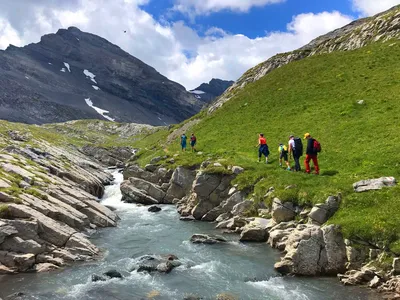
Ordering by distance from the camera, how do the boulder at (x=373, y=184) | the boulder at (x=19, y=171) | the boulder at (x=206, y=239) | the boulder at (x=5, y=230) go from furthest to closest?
the boulder at (x=19, y=171) → the boulder at (x=206, y=239) → the boulder at (x=373, y=184) → the boulder at (x=5, y=230)

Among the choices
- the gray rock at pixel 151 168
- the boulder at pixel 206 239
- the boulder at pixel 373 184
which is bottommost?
the boulder at pixel 206 239

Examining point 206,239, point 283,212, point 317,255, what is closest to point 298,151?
point 283,212

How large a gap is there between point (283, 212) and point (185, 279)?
10387mm

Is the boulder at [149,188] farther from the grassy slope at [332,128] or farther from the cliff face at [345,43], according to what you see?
the cliff face at [345,43]

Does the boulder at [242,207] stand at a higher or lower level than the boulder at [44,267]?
higher

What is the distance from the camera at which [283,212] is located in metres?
28.9

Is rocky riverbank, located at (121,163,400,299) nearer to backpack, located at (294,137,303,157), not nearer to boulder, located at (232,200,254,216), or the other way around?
boulder, located at (232,200,254,216)

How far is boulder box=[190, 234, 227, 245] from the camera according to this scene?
29.2m

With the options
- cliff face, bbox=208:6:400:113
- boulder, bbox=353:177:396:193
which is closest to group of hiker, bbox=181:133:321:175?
boulder, bbox=353:177:396:193

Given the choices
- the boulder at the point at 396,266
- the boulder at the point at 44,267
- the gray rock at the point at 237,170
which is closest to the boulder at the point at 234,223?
the gray rock at the point at 237,170

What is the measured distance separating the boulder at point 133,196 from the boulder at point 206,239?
54.0 ft

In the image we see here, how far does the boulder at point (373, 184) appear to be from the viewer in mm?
26062

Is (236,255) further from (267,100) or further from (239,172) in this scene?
(267,100)

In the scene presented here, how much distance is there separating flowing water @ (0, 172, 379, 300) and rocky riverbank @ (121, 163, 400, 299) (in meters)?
0.97
